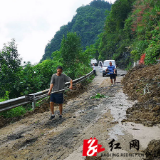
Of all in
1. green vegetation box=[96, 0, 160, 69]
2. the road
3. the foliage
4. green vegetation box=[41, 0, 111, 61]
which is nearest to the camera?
the road

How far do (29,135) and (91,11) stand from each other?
364 feet

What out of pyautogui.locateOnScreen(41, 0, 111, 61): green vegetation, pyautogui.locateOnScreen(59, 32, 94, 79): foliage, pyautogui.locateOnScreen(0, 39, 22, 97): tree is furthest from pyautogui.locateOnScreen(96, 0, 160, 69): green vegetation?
pyautogui.locateOnScreen(41, 0, 111, 61): green vegetation

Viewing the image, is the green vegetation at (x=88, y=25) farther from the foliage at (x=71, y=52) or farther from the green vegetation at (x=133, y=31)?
the foliage at (x=71, y=52)

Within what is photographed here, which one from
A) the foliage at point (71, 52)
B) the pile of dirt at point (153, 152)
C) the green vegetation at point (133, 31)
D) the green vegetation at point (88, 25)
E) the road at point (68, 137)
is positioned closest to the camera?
the pile of dirt at point (153, 152)

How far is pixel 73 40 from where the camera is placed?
1811 cm

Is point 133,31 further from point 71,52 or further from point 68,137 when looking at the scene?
point 68,137

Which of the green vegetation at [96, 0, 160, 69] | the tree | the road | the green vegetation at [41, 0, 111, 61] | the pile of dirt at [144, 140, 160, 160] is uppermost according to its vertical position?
the green vegetation at [41, 0, 111, 61]

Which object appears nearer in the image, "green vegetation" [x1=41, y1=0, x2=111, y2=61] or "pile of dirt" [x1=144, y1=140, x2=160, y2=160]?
"pile of dirt" [x1=144, y1=140, x2=160, y2=160]

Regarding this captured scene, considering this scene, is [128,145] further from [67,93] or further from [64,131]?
[67,93]

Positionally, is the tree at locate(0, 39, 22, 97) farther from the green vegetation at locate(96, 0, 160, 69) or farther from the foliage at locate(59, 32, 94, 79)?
the green vegetation at locate(96, 0, 160, 69)

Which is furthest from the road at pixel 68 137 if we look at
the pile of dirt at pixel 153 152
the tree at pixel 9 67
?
the tree at pixel 9 67

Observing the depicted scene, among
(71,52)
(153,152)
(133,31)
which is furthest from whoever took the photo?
(133,31)

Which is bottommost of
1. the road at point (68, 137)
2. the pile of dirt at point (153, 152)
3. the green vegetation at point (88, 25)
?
the road at point (68, 137)

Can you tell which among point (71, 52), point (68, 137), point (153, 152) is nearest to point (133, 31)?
point (71, 52)
